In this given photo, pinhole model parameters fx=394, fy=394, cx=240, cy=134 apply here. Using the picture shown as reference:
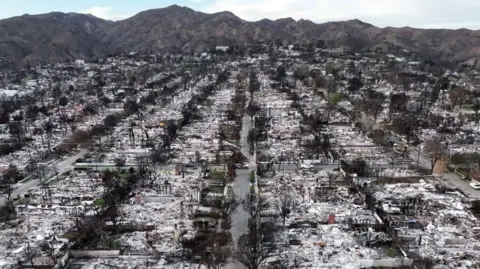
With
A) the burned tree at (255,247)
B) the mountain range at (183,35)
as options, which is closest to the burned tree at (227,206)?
the burned tree at (255,247)

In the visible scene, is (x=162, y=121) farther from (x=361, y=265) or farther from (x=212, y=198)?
(x=361, y=265)

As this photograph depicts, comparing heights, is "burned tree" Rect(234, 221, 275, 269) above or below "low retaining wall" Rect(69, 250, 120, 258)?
above

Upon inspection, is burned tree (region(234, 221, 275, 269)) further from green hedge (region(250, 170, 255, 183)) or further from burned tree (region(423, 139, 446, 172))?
burned tree (region(423, 139, 446, 172))

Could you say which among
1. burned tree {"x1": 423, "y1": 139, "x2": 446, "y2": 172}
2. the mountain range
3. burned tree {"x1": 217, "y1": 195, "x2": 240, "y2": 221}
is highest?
the mountain range

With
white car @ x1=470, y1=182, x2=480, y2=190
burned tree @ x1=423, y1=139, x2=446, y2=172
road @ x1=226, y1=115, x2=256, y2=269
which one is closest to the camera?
road @ x1=226, y1=115, x2=256, y2=269

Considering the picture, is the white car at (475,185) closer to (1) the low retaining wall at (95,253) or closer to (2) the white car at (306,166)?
(2) the white car at (306,166)

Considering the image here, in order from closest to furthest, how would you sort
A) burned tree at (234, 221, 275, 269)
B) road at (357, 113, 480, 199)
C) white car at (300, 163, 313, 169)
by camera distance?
1. burned tree at (234, 221, 275, 269)
2. road at (357, 113, 480, 199)
3. white car at (300, 163, 313, 169)

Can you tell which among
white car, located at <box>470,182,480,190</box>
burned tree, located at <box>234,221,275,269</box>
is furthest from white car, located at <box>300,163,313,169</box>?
white car, located at <box>470,182,480,190</box>

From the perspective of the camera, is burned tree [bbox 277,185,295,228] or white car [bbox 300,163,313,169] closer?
burned tree [bbox 277,185,295,228]

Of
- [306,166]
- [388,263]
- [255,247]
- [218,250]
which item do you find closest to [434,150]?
[306,166]
